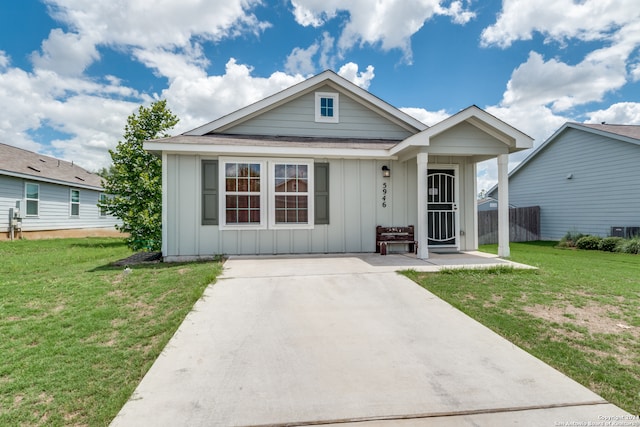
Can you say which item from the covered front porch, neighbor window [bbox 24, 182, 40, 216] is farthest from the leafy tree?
the covered front porch

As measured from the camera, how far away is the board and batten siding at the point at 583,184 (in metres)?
11.7

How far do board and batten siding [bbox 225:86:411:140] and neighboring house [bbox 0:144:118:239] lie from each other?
25.2 ft

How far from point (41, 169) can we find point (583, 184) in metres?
25.6

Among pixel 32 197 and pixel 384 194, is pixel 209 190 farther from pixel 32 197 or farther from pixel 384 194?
pixel 32 197

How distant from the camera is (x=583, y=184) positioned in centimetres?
1342

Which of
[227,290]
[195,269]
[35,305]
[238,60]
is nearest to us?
[35,305]

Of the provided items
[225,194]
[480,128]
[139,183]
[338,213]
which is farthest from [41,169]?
[480,128]

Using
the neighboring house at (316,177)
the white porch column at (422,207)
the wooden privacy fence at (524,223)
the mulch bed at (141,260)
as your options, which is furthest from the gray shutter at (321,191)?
the wooden privacy fence at (524,223)

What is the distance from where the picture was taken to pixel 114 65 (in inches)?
565

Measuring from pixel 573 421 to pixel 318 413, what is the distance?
1575 millimetres

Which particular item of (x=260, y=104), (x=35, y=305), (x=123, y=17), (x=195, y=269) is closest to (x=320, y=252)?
(x=195, y=269)

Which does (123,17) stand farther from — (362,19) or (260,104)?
(362,19)

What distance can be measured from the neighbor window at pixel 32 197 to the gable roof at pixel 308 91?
12333mm

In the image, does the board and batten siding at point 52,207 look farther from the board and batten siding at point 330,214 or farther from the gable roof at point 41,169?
the board and batten siding at point 330,214
